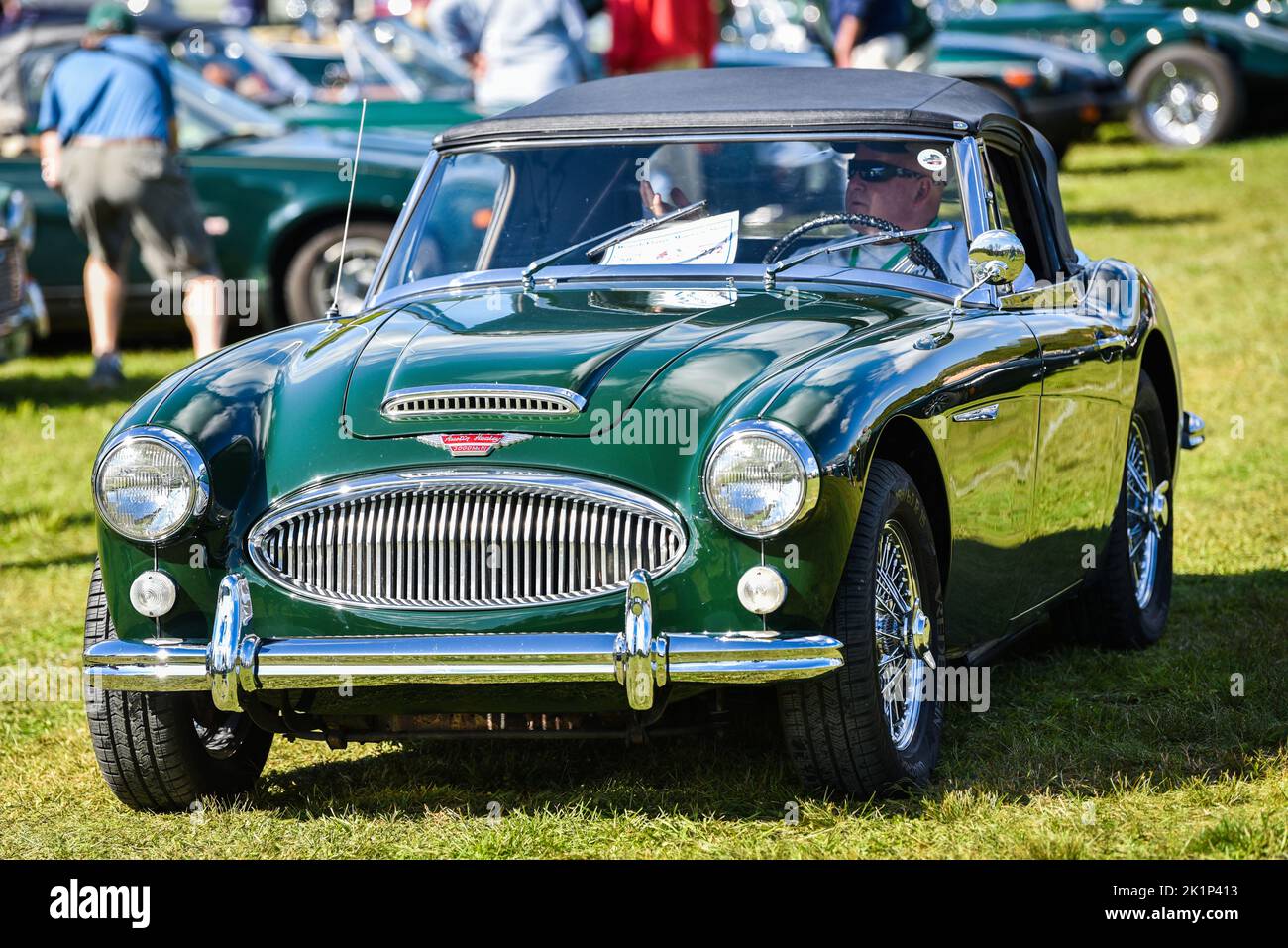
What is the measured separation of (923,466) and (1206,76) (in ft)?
53.3

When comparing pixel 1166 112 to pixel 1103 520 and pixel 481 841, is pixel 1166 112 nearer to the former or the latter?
pixel 1103 520

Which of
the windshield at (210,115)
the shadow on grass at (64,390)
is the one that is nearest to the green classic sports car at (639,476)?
the shadow on grass at (64,390)

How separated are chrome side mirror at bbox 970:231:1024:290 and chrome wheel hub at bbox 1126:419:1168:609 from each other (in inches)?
51.7

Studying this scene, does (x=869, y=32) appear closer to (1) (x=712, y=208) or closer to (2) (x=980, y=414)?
(1) (x=712, y=208)

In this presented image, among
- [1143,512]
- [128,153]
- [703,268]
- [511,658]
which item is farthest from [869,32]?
[511,658]

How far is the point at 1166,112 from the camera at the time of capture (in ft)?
65.4

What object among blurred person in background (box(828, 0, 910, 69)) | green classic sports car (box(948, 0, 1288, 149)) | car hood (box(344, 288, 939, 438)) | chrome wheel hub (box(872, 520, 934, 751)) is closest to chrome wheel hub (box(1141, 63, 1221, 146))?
green classic sports car (box(948, 0, 1288, 149))

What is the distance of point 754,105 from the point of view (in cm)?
552

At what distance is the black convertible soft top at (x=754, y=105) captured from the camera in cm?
542

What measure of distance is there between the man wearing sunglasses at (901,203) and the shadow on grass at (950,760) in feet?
3.87

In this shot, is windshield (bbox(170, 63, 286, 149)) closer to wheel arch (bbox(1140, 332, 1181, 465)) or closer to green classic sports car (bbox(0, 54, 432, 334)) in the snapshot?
green classic sports car (bbox(0, 54, 432, 334))

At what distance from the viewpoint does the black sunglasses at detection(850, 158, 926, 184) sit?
17.4 ft

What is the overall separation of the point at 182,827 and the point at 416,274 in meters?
1.74

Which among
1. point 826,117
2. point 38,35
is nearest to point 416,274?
point 826,117
